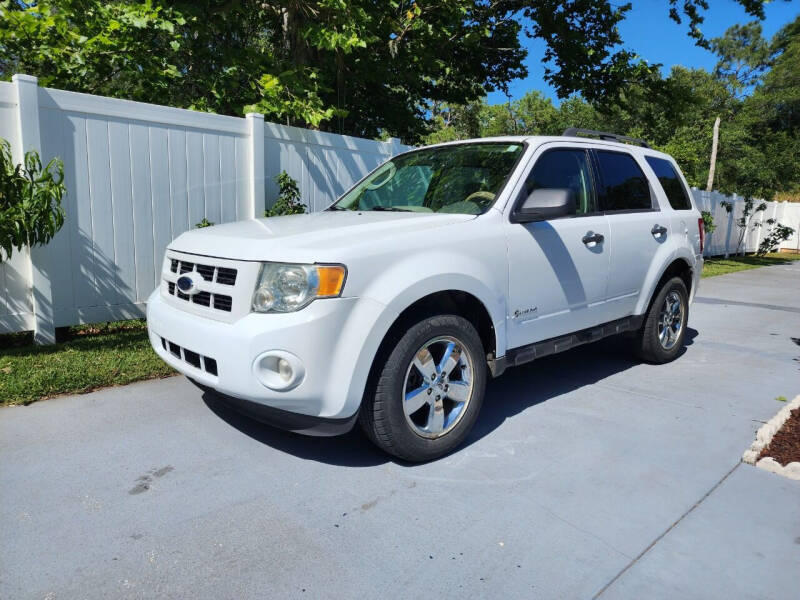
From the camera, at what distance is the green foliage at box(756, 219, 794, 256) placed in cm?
2178

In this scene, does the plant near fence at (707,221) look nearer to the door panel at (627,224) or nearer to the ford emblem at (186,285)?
the door panel at (627,224)

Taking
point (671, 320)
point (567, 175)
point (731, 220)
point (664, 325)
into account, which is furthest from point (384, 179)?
point (731, 220)

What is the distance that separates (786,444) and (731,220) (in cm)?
1877

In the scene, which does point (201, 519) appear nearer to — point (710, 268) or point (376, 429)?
point (376, 429)

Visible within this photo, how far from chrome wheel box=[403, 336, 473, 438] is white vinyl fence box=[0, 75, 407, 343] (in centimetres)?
379

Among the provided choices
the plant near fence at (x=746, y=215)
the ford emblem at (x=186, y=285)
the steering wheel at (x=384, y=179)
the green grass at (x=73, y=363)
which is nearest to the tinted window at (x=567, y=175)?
the steering wheel at (x=384, y=179)

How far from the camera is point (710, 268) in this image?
15.7 m

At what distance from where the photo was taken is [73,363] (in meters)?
4.60

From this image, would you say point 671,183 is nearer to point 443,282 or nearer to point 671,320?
point 671,320

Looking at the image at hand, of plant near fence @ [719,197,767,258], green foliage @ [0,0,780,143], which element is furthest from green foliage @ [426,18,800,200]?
green foliage @ [0,0,780,143]

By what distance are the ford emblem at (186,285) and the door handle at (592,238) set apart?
8.71 feet

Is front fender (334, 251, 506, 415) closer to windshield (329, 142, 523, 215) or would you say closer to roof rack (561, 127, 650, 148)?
windshield (329, 142, 523, 215)

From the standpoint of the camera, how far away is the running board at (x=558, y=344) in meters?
3.66

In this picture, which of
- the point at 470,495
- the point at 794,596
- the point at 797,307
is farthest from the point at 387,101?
the point at 794,596
